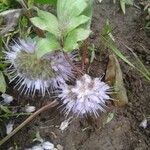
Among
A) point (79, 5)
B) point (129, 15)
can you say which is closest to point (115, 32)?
point (129, 15)

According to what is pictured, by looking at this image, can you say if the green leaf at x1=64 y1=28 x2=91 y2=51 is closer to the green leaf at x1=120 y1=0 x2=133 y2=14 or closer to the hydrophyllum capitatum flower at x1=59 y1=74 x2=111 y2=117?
the hydrophyllum capitatum flower at x1=59 y1=74 x2=111 y2=117

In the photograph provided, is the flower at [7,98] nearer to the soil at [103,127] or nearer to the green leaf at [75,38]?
the soil at [103,127]

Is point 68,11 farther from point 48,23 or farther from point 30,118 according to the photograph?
point 30,118

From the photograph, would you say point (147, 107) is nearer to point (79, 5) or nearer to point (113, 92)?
point (113, 92)

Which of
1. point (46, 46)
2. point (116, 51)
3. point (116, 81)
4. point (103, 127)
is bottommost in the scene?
point (103, 127)

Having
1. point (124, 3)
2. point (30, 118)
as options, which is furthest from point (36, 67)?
point (124, 3)

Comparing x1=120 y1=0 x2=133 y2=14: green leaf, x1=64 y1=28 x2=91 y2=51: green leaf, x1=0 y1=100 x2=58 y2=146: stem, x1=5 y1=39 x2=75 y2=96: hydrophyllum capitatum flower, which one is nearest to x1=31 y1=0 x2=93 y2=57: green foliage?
x1=64 y1=28 x2=91 y2=51: green leaf
